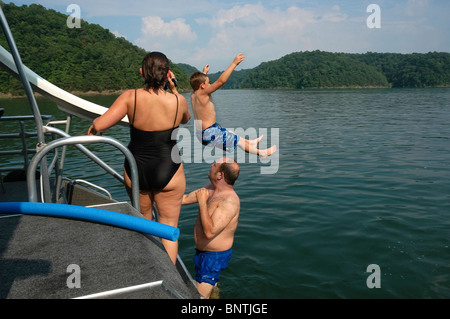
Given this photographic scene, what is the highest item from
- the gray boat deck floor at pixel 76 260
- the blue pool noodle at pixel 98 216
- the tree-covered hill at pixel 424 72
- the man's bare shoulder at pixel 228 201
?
the tree-covered hill at pixel 424 72

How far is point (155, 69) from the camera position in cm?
297

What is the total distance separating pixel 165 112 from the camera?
308cm

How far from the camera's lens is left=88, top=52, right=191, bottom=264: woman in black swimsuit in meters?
2.98

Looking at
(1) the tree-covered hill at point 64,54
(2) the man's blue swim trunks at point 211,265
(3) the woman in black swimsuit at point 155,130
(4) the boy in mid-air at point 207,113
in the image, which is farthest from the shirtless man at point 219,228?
(1) the tree-covered hill at point 64,54

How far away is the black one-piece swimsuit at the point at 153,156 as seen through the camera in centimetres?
310

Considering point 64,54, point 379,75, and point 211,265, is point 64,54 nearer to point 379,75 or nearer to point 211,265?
point 211,265

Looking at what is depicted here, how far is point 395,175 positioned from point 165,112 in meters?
8.34

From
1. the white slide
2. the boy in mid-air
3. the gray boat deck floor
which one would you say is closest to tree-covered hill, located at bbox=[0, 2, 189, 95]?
the boy in mid-air

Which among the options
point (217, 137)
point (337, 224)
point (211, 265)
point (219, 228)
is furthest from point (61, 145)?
point (337, 224)

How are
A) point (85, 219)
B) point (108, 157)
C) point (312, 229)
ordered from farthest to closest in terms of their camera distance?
point (108, 157)
point (312, 229)
point (85, 219)

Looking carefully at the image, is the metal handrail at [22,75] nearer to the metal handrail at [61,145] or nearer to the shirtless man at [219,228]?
the metal handrail at [61,145]

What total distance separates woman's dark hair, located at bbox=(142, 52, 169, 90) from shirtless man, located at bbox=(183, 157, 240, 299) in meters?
1.20
